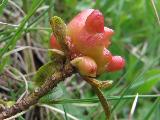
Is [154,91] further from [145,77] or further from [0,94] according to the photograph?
[0,94]

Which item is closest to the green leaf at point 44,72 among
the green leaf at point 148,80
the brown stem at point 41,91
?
the brown stem at point 41,91

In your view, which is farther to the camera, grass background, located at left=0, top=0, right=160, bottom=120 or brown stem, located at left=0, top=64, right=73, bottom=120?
grass background, located at left=0, top=0, right=160, bottom=120

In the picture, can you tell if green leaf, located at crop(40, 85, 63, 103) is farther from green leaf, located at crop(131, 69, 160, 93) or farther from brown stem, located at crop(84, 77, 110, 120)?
green leaf, located at crop(131, 69, 160, 93)

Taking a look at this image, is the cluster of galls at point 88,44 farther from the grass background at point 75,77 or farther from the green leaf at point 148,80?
the green leaf at point 148,80

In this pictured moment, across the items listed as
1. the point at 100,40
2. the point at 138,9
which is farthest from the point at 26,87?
the point at 138,9

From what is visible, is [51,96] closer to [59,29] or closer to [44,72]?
[44,72]

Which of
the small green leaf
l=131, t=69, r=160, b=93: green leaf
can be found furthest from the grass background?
the small green leaf
